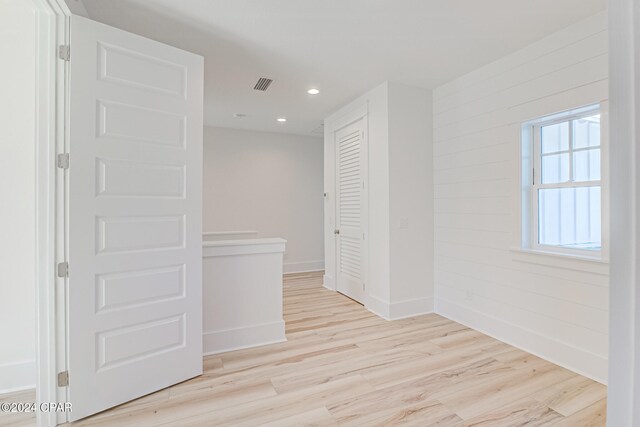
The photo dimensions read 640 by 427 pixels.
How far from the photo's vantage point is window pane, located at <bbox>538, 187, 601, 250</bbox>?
8.03 feet

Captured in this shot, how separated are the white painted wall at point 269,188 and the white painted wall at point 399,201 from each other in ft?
8.03

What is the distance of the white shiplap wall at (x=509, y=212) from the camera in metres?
2.36

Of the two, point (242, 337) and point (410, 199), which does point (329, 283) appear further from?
point (242, 337)

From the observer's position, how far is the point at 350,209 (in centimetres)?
440

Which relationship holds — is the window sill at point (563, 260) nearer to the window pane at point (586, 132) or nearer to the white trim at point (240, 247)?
the window pane at point (586, 132)

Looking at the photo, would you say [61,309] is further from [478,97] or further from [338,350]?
[478,97]

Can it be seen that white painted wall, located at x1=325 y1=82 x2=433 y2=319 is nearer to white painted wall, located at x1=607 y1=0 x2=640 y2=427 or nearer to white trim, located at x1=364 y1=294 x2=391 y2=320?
white trim, located at x1=364 y1=294 x2=391 y2=320

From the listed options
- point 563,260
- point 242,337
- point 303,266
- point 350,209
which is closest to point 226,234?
point 303,266

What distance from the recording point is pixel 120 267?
2037 mm

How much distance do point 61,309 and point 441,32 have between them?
331cm
